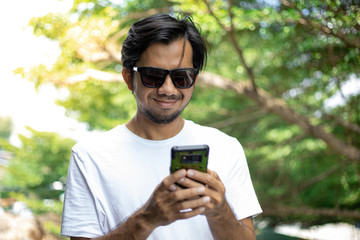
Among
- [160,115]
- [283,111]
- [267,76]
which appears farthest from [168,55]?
[267,76]

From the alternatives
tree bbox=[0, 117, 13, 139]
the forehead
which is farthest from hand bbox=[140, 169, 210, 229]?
tree bbox=[0, 117, 13, 139]

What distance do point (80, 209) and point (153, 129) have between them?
0.40 m

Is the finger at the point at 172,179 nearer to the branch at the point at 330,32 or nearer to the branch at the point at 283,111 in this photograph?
the branch at the point at 330,32

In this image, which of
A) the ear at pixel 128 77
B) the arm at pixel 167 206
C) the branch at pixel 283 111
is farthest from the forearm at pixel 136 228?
the branch at pixel 283 111

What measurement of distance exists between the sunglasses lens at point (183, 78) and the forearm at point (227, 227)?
0.48m

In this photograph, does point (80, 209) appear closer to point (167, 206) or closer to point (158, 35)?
point (167, 206)

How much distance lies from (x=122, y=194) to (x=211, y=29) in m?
3.88

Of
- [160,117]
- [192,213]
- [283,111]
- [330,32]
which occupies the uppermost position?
[330,32]

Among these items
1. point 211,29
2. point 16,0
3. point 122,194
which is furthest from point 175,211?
point 16,0

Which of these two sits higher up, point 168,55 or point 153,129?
point 168,55

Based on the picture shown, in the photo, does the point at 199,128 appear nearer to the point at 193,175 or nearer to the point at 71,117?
the point at 193,175

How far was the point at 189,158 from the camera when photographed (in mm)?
1197

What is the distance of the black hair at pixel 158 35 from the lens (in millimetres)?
1537

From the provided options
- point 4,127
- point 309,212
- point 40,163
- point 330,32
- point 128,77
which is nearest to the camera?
point 128,77
